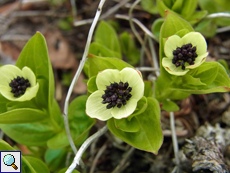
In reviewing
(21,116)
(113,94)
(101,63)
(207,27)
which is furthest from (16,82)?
(207,27)

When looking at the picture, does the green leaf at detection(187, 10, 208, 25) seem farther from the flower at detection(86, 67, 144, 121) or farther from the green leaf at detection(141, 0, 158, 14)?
the flower at detection(86, 67, 144, 121)

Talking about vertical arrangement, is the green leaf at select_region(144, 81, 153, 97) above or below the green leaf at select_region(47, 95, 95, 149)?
above

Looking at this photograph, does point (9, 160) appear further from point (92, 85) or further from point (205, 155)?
point (205, 155)

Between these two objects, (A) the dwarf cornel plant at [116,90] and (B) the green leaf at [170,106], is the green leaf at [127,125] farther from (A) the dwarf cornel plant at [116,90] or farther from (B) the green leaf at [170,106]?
(B) the green leaf at [170,106]

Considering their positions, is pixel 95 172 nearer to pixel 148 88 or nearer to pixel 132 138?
pixel 132 138

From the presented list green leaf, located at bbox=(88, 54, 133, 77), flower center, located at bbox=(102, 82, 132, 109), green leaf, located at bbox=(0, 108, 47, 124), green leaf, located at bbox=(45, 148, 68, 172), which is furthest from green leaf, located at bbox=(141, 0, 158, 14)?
green leaf, located at bbox=(45, 148, 68, 172)

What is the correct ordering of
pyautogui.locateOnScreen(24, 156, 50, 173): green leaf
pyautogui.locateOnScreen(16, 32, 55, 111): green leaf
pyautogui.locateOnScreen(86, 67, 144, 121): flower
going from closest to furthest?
pyautogui.locateOnScreen(86, 67, 144, 121): flower → pyautogui.locateOnScreen(24, 156, 50, 173): green leaf → pyautogui.locateOnScreen(16, 32, 55, 111): green leaf
